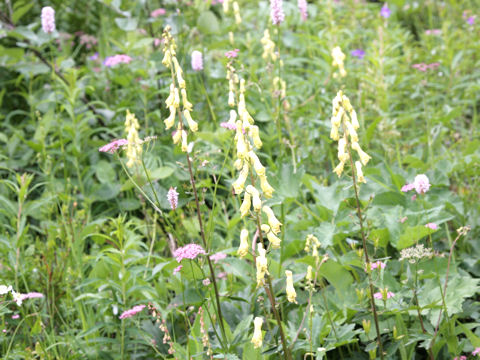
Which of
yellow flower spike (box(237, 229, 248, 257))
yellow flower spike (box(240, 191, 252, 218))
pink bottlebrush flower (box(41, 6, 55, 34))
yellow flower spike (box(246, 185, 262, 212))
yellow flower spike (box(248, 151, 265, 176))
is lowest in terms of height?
yellow flower spike (box(237, 229, 248, 257))

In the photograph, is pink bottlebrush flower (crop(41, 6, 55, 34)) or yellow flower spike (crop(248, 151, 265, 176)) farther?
pink bottlebrush flower (crop(41, 6, 55, 34))

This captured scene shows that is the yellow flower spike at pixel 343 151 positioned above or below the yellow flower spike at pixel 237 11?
below

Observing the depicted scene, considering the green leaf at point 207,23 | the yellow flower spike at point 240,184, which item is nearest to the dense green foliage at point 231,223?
the green leaf at point 207,23

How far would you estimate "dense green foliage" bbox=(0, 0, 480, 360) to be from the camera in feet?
6.96

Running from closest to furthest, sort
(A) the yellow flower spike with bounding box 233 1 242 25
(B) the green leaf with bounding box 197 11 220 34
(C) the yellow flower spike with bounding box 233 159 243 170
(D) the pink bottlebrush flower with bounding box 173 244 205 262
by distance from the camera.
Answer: (C) the yellow flower spike with bounding box 233 159 243 170
(D) the pink bottlebrush flower with bounding box 173 244 205 262
(A) the yellow flower spike with bounding box 233 1 242 25
(B) the green leaf with bounding box 197 11 220 34

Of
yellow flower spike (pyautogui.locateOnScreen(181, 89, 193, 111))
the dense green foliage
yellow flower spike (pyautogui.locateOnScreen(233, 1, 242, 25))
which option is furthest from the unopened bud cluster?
yellow flower spike (pyautogui.locateOnScreen(233, 1, 242, 25))

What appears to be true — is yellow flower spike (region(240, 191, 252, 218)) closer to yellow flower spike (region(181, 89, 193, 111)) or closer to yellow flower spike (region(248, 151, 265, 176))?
yellow flower spike (region(248, 151, 265, 176))

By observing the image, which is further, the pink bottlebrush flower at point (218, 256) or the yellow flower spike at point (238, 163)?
the pink bottlebrush flower at point (218, 256)

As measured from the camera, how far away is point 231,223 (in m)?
2.71

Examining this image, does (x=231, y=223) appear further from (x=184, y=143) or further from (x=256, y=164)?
(x=256, y=164)

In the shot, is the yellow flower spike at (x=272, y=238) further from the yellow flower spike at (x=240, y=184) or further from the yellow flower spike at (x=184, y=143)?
the yellow flower spike at (x=184, y=143)

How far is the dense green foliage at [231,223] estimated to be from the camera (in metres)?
2.12

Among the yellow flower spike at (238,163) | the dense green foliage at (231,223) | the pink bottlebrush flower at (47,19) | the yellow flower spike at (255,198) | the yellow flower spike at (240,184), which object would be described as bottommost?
the dense green foliage at (231,223)

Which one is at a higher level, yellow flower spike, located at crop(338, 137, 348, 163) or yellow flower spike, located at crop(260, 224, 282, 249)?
yellow flower spike, located at crop(338, 137, 348, 163)
